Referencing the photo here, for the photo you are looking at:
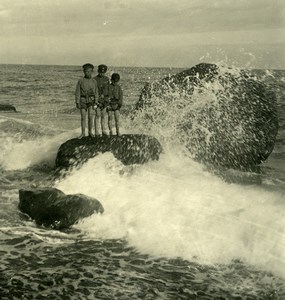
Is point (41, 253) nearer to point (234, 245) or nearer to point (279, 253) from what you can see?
point (234, 245)

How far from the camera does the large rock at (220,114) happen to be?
1013 cm

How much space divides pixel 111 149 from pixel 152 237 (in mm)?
3174

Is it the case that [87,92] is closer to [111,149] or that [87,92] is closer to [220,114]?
[111,149]

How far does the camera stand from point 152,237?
228 inches

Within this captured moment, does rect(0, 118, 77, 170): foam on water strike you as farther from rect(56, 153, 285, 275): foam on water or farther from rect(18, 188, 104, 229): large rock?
rect(18, 188, 104, 229): large rock

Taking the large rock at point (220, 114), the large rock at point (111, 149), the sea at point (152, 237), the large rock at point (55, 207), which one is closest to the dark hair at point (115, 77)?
the large rock at point (111, 149)

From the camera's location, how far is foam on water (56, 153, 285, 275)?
5406 mm

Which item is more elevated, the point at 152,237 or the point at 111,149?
the point at 111,149

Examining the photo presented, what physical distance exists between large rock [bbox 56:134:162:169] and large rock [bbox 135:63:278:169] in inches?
59.7

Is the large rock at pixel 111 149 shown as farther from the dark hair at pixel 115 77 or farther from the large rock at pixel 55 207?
the large rock at pixel 55 207

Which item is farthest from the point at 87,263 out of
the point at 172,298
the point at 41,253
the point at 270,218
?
the point at 270,218

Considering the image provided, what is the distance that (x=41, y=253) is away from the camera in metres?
5.13

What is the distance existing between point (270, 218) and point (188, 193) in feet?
5.10

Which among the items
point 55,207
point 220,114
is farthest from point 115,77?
point 55,207
